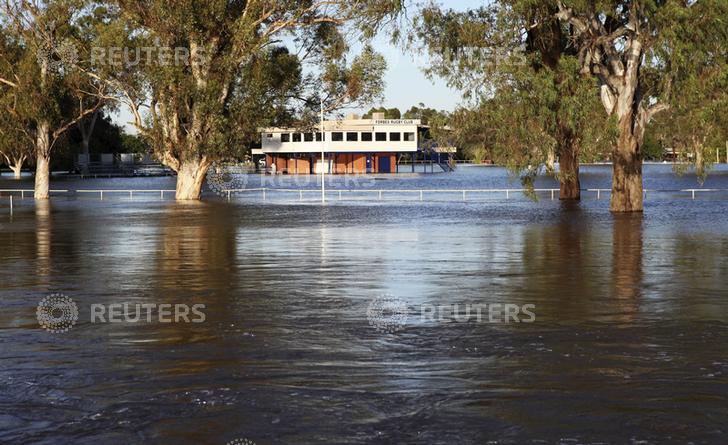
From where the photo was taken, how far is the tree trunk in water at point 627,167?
1563 inches

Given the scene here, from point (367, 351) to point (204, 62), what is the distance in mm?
46189

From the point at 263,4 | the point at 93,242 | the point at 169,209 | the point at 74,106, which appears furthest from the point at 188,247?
the point at 74,106

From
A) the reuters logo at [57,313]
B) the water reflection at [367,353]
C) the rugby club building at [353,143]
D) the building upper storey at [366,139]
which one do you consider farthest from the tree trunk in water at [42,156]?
the building upper storey at [366,139]

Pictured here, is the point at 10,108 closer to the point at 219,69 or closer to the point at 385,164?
the point at 219,69

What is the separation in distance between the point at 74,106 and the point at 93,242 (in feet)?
132

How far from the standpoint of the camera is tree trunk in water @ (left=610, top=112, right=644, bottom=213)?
39688mm

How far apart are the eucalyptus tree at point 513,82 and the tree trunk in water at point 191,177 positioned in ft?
64.9

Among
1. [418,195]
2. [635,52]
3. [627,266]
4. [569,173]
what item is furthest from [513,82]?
[418,195]

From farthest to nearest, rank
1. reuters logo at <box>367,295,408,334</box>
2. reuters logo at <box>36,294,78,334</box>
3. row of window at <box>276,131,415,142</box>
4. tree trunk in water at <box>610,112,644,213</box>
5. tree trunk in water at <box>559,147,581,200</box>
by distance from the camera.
Answer: 1. row of window at <box>276,131,415,142</box>
2. tree trunk in water at <box>559,147,581,200</box>
3. tree trunk in water at <box>610,112,644,213</box>
4. reuters logo at <box>36,294,78,334</box>
5. reuters logo at <box>367,295,408,334</box>

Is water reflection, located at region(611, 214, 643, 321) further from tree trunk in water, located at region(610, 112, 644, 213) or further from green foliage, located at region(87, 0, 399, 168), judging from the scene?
green foliage, located at region(87, 0, 399, 168)

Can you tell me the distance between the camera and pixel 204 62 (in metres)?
55.4

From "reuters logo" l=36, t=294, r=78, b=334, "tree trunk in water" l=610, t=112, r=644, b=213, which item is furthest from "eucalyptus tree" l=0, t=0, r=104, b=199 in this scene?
"reuters logo" l=36, t=294, r=78, b=334

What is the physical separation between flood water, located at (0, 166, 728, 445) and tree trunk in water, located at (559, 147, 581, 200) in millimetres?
26114

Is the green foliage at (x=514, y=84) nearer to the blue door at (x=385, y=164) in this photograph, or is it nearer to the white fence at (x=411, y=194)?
the white fence at (x=411, y=194)
